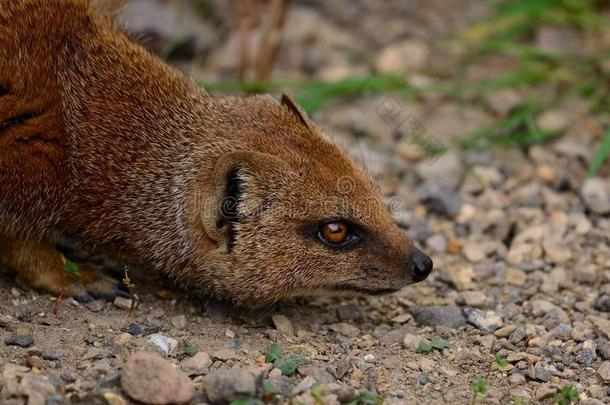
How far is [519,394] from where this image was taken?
16.8ft

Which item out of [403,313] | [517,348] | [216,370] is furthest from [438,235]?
[216,370]

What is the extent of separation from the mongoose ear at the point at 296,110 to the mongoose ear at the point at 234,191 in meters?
0.52

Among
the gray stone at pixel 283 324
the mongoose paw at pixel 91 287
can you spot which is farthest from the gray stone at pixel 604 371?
the mongoose paw at pixel 91 287

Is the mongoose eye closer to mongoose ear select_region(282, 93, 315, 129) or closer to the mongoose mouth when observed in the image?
the mongoose mouth

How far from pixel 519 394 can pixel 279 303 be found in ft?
5.84

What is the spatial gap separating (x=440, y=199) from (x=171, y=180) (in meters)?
2.75

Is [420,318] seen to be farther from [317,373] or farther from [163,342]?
[163,342]

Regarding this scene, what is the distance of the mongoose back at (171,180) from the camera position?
18.3 feet

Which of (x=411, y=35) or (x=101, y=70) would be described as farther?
(x=411, y=35)

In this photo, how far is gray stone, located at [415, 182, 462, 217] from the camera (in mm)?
7582

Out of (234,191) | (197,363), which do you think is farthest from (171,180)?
(197,363)

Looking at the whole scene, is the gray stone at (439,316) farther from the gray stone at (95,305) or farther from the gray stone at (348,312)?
the gray stone at (95,305)

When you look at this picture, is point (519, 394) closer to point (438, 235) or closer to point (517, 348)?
point (517, 348)

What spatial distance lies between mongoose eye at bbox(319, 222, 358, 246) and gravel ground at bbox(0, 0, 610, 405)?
66cm
